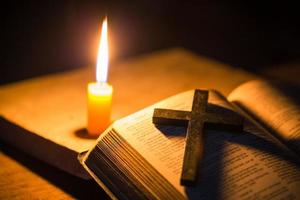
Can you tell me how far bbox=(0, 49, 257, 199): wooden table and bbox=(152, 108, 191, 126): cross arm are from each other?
0.21 meters

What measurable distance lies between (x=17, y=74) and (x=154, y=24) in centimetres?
99

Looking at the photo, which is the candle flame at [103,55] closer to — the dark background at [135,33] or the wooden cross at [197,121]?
the wooden cross at [197,121]

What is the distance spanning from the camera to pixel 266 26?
305 cm

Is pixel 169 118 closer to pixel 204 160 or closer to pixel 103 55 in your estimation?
pixel 204 160

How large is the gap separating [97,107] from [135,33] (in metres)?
1.38

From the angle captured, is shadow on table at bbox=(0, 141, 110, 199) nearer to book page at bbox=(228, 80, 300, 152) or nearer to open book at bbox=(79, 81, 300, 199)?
open book at bbox=(79, 81, 300, 199)

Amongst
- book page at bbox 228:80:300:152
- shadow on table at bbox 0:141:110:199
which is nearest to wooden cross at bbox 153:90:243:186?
book page at bbox 228:80:300:152

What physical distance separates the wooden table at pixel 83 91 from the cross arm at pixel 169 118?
0.21 metres

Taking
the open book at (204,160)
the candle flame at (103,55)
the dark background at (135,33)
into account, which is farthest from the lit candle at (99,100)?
the dark background at (135,33)

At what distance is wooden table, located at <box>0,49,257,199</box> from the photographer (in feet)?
4.10

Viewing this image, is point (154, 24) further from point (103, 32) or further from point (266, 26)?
point (103, 32)

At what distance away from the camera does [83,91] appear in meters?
1.71

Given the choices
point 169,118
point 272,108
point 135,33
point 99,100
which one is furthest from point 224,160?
point 135,33

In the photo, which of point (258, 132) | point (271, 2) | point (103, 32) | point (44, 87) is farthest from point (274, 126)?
point (271, 2)
